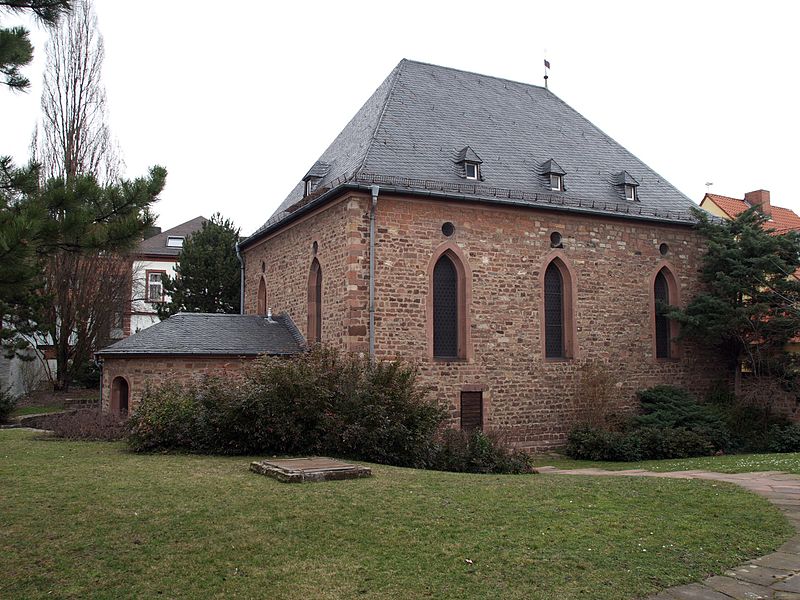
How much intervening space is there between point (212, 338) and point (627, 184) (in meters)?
12.2

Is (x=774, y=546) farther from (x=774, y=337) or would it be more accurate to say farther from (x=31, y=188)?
(x=774, y=337)

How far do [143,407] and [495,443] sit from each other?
262 inches

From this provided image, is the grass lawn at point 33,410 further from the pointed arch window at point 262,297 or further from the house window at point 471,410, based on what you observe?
the house window at point 471,410

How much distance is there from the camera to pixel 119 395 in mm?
17656

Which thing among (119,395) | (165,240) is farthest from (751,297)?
(165,240)

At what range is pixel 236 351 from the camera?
1727 centimetres

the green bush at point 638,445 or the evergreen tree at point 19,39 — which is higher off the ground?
the evergreen tree at point 19,39

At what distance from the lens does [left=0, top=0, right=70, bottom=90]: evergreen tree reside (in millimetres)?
7070

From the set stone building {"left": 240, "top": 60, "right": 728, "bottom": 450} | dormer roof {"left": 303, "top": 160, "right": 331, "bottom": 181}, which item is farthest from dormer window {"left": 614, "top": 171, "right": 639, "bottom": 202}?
dormer roof {"left": 303, "top": 160, "right": 331, "bottom": 181}

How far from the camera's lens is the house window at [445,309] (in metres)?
17.2

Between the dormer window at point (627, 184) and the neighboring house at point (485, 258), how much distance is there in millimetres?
60

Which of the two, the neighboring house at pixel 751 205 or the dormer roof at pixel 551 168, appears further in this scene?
the neighboring house at pixel 751 205

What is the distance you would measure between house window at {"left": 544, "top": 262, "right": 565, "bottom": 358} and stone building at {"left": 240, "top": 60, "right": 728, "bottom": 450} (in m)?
0.04

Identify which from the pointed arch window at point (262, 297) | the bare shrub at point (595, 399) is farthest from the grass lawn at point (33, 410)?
the bare shrub at point (595, 399)
